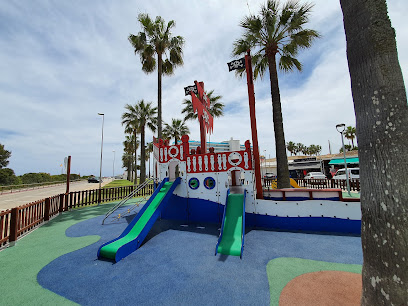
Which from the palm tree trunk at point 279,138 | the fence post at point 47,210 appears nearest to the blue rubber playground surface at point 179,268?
the fence post at point 47,210

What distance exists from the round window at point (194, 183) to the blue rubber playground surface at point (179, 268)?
2.17 metres

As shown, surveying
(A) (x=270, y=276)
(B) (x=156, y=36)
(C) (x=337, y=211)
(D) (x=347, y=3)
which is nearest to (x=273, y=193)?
(C) (x=337, y=211)

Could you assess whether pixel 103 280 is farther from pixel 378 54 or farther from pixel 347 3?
pixel 347 3

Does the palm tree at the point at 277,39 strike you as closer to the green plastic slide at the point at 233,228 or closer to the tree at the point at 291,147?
the green plastic slide at the point at 233,228

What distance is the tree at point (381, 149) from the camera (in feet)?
6.64

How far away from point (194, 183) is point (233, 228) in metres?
3.17

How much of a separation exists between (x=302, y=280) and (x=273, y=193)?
5.06 metres

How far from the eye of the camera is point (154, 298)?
11.2 ft

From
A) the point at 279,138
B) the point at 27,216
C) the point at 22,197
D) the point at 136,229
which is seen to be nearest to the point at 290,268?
the point at 136,229

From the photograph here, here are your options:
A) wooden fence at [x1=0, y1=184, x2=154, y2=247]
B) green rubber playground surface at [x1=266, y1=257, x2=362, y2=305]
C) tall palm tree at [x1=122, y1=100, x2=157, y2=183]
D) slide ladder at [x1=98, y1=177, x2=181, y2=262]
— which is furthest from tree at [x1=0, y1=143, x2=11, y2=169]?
green rubber playground surface at [x1=266, y1=257, x2=362, y2=305]

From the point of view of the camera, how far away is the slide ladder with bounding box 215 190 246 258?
5.21 meters

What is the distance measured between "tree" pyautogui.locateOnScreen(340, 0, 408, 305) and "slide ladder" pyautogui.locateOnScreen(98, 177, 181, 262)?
529cm

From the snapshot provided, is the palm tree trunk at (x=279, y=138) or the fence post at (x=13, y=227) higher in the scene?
the palm tree trunk at (x=279, y=138)

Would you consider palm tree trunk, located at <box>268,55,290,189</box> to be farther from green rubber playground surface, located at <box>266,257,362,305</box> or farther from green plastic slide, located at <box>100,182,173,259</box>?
green plastic slide, located at <box>100,182,173,259</box>
